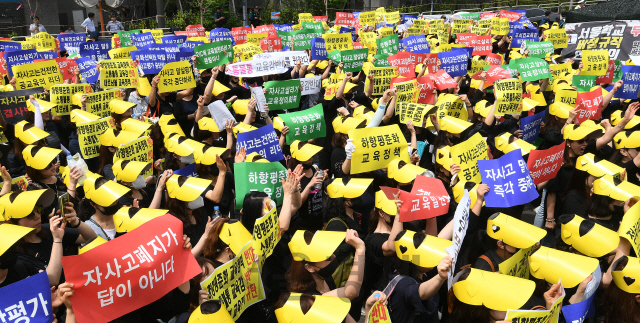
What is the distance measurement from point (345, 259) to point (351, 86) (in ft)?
16.2

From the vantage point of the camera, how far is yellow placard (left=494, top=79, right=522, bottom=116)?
22.3 ft

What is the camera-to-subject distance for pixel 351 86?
8.18 meters

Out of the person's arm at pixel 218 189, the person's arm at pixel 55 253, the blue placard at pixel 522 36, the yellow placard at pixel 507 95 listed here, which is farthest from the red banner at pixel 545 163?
the blue placard at pixel 522 36

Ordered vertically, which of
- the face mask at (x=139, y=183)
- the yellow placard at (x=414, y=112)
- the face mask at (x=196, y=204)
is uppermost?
the yellow placard at (x=414, y=112)

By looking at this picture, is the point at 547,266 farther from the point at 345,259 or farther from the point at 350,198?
the point at 350,198

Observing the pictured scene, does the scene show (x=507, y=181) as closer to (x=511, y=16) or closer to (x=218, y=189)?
(x=218, y=189)

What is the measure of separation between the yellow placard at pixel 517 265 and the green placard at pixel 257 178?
7.21ft

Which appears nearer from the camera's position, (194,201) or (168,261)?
(168,261)

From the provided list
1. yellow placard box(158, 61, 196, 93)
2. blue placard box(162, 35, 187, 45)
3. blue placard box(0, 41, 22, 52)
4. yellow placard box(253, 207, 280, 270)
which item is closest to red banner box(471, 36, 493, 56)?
yellow placard box(158, 61, 196, 93)

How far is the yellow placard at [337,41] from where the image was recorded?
34.7 ft

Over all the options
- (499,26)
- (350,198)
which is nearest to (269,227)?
(350,198)

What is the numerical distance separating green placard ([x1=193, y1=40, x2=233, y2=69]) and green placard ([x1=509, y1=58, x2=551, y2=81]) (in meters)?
5.23

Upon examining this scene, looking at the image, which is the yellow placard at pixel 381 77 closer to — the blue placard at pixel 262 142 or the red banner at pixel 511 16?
the blue placard at pixel 262 142

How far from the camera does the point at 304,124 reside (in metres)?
6.28
